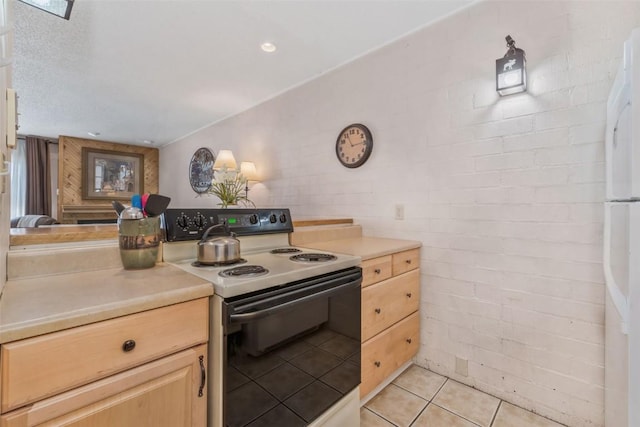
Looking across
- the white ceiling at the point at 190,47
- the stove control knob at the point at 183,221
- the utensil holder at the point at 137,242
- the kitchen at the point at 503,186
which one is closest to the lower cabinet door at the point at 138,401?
the utensil holder at the point at 137,242

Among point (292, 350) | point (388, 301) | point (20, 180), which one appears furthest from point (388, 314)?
point (20, 180)

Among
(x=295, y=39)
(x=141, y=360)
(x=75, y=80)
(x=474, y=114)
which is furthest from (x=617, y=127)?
(x=75, y=80)

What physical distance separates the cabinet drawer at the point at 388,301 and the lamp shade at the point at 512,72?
4.09 feet

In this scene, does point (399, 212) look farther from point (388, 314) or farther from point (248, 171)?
point (248, 171)

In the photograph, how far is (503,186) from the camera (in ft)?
5.52

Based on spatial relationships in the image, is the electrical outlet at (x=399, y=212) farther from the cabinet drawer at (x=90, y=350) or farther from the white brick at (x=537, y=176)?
the cabinet drawer at (x=90, y=350)

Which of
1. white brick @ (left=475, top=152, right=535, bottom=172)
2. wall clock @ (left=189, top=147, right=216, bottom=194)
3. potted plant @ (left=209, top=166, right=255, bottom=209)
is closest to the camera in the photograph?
white brick @ (left=475, top=152, right=535, bottom=172)

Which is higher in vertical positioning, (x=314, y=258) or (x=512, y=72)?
(x=512, y=72)

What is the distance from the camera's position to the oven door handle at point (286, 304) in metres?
0.95

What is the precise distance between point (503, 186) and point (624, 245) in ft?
2.66

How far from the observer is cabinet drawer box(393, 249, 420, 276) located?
1791 mm

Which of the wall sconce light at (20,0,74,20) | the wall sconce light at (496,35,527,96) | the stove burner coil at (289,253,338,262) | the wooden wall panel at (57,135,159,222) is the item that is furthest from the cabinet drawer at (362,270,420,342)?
the wooden wall panel at (57,135,159,222)

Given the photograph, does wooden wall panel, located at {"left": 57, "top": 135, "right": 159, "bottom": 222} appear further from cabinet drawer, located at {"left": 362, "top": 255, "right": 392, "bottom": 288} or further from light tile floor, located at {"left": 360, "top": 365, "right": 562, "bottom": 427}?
light tile floor, located at {"left": 360, "top": 365, "right": 562, "bottom": 427}

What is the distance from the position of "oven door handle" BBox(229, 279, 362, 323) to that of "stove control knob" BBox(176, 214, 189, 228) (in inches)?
25.9
